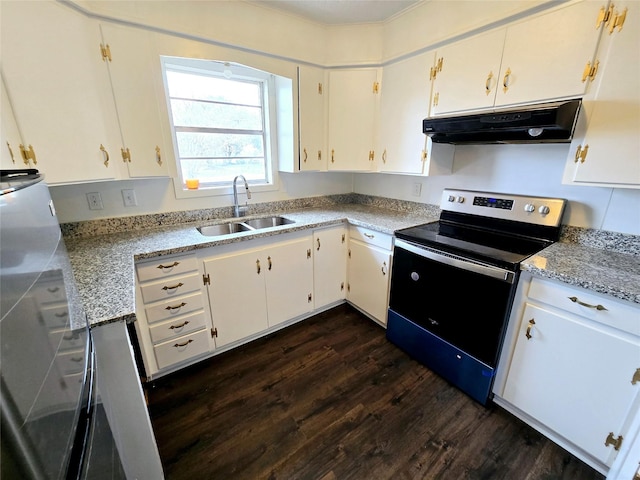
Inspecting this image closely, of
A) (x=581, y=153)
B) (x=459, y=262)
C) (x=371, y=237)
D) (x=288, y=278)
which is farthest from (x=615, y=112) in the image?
(x=288, y=278)

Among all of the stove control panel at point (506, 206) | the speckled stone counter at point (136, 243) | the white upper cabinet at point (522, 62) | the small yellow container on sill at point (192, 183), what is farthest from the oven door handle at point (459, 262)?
the small yellow container on sill at point (192, 183)

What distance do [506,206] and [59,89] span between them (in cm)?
269

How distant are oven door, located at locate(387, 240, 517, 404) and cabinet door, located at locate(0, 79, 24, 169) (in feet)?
7.03

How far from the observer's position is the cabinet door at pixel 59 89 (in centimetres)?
122

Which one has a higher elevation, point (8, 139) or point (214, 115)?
point (214, 115)

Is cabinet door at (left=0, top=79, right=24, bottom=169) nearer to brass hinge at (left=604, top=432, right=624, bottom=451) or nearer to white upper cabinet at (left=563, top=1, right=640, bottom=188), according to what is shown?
white upper cabinet at (left=563, top=1, right=640, bottom=188)

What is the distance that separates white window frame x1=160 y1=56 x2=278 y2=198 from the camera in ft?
6.50

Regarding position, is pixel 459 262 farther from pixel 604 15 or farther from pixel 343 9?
pixel 343 9

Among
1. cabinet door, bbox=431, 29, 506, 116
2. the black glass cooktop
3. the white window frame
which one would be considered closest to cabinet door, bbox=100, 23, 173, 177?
the white window frame

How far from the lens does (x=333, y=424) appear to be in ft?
5.03

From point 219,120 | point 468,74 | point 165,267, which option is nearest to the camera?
point 165,267

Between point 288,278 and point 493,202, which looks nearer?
point 493,202

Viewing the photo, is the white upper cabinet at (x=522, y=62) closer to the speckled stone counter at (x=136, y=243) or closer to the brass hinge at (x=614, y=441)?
the speckled stone counter at (x=136, y=243)

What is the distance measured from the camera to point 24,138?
1.28 meters
